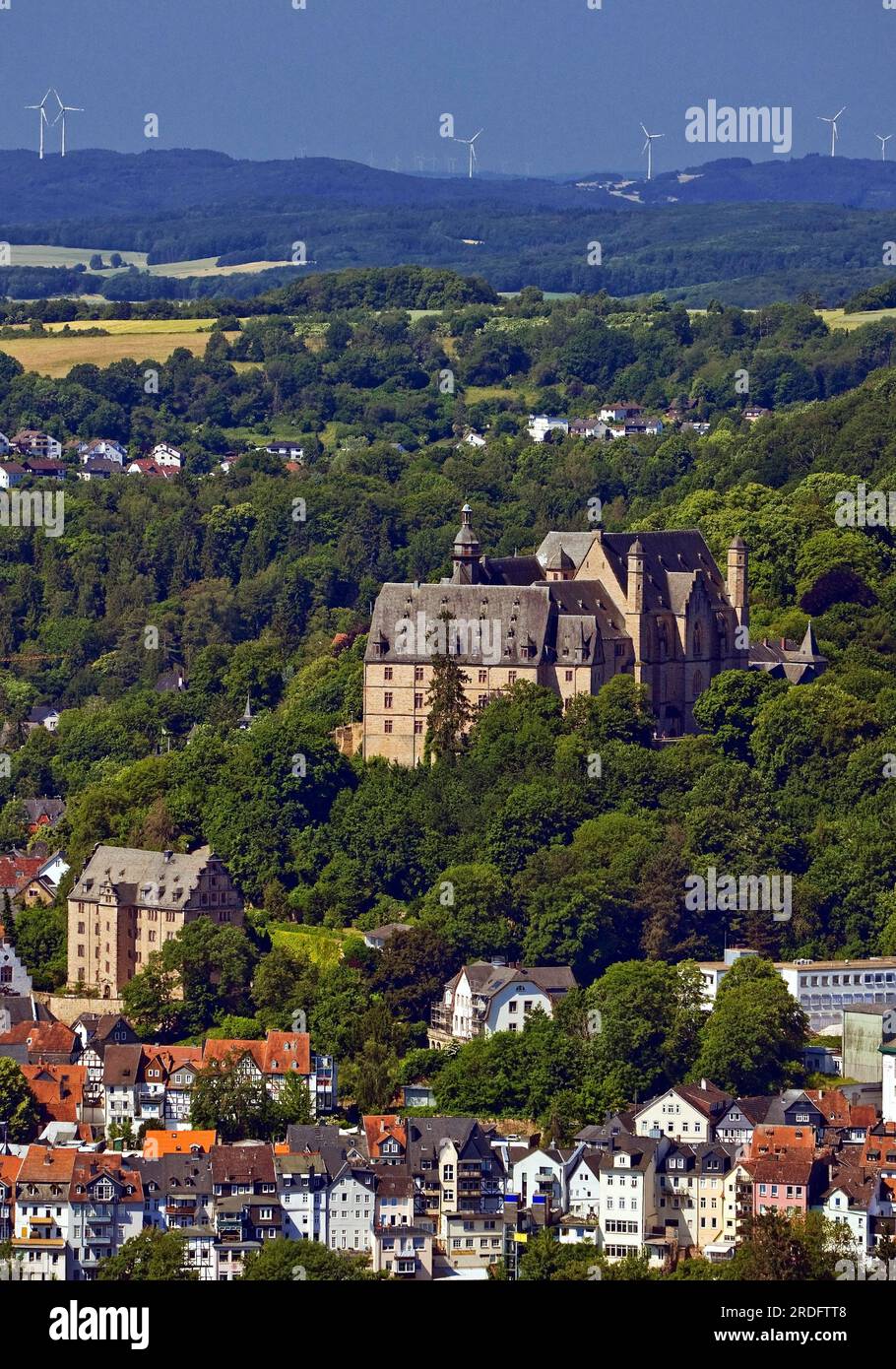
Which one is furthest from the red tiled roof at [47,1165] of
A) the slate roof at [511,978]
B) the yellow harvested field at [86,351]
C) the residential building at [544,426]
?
the yellow harvested field at [86,351]

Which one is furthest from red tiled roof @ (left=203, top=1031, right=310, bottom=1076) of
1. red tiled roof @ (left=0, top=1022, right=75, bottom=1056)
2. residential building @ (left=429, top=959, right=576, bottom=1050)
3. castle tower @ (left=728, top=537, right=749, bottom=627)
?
castle tower @ (left=728, top=537, right=749, bottom=627)

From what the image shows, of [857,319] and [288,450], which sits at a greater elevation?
[857,319]

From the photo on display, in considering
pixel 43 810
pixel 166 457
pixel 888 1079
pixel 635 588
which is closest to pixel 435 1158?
pixel 888 1079

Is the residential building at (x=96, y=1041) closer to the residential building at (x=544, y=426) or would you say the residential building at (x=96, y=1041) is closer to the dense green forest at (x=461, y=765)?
the dense green forest at (x=461, y=765)

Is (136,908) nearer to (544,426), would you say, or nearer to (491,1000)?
(491,1000)

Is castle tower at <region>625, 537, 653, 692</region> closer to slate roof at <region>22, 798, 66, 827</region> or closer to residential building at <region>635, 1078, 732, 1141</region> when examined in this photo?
residential building at <region>635, 1078, 732, 1141</region>

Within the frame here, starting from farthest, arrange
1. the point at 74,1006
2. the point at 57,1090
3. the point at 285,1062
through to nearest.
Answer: the point at 74,1006 < the point at 57,1090 < the point at 285,1062
